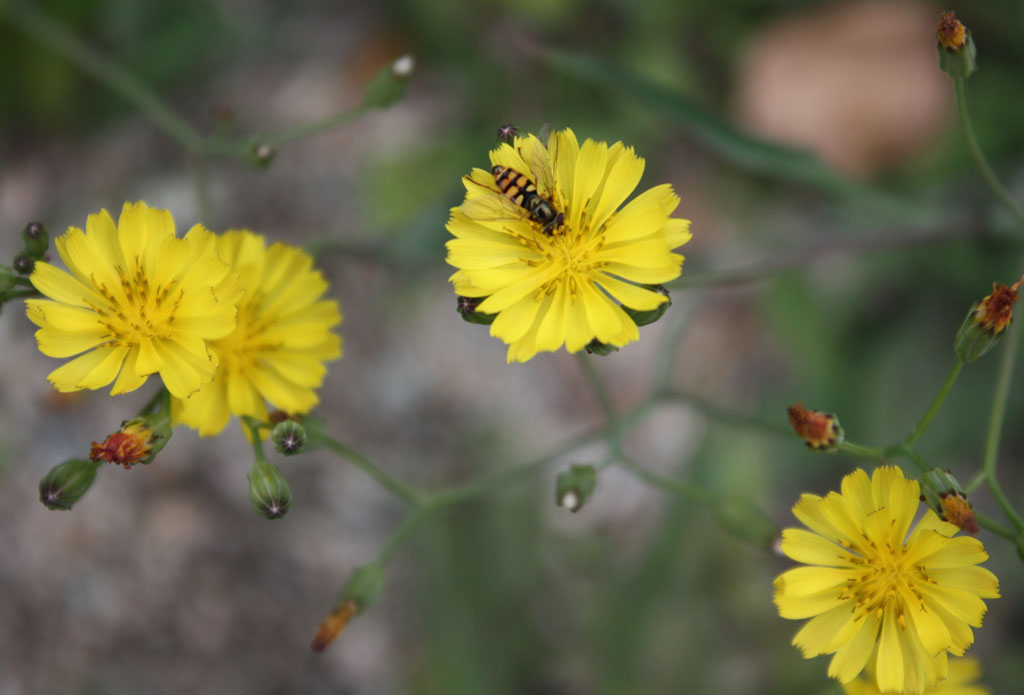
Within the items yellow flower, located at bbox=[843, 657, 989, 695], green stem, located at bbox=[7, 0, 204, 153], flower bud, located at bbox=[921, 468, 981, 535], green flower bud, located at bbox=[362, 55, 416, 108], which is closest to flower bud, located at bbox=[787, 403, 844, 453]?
flower bud, located at bbox=[921, 468, 981, 535]

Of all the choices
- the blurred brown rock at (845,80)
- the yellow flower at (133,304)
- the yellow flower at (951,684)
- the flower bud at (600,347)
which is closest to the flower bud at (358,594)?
the yellow flower at (133,304)

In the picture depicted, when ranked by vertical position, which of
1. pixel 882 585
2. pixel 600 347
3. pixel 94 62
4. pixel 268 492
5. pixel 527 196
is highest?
pixel 527 196

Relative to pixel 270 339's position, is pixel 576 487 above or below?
below

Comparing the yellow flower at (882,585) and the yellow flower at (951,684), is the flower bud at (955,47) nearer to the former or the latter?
the yellow flower at (882,585)

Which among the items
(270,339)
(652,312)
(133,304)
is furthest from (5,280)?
(652,312)

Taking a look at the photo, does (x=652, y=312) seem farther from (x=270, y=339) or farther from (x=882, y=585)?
(x=270, y=339)

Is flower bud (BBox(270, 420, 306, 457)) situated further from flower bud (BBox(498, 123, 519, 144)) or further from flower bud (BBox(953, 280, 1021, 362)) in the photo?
flower bud (BBox(953, 280, 1021, 362))
